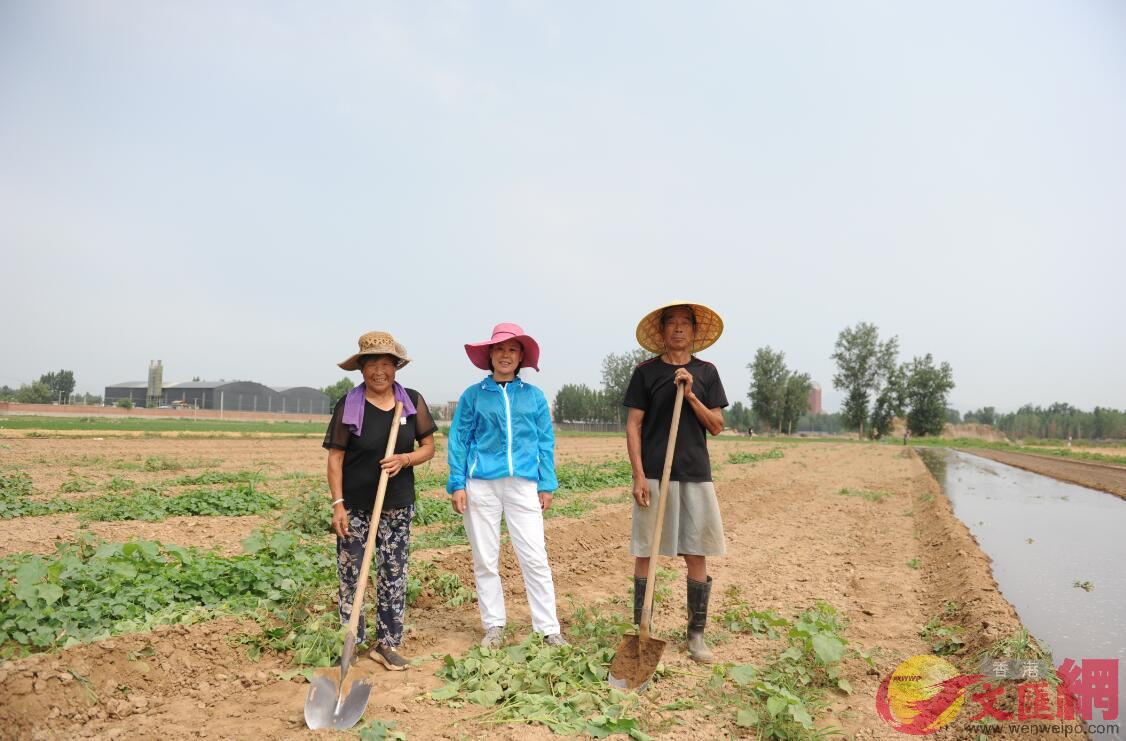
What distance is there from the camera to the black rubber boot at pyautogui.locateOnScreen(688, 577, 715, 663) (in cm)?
390

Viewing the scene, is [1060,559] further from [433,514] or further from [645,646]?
[433,514]

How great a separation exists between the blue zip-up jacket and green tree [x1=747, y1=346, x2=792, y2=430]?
8061 centimetres

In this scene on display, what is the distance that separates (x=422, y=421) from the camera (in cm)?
396

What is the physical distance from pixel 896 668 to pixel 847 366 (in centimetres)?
7665

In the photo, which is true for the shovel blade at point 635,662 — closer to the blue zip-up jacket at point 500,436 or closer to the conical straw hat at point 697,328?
the blue zip-up jacket at point 500,436

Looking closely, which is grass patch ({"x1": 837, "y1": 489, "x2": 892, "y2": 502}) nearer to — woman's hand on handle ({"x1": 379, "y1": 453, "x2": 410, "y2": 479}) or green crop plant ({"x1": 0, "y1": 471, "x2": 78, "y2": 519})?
woman's hand on handle ({"x1": 379, "y1": 453, "x2": 410, "y2": 479})

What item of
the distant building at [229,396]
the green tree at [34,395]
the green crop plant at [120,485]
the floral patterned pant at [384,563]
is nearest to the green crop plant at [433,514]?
the floral patterned pant at [384,563]

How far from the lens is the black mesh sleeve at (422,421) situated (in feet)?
12.8

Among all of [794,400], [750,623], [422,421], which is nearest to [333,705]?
[422,421]

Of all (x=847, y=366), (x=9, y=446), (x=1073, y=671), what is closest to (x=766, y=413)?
(x=847, y=366)

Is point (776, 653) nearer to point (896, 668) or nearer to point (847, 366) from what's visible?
point (896, 668)

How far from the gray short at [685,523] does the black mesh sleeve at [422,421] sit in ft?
4.51

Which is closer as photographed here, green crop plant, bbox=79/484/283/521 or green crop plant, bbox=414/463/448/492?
green crop plant, bbox=79/484/283/521

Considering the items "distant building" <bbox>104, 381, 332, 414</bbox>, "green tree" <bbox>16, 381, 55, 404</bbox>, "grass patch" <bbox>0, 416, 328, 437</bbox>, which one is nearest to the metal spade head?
"grass patch" <bbox>0, 416, 328, 437</bbox>
